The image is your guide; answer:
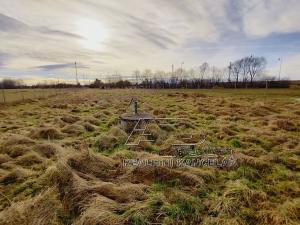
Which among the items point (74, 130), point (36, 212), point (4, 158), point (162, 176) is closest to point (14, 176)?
point (4, 158)

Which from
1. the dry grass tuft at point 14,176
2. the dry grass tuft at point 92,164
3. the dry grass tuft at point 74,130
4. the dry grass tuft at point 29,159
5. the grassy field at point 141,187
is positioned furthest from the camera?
the dry grass tuft at point 74,130

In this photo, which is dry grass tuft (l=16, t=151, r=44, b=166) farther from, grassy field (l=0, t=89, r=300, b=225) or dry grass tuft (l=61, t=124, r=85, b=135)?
dry grass tuft (l=61, t=124, r=85, b=135)

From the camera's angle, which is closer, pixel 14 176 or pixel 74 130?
pixel 14 176

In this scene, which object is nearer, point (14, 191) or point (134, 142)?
point (14, 191)

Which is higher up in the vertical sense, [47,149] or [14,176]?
[47,149]

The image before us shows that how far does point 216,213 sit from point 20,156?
14.2 ft

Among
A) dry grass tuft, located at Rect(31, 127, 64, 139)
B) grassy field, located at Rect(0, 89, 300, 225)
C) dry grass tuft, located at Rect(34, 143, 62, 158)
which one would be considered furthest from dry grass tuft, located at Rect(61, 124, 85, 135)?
dry grass tuft, located at Rect(34, 143, 62, 158)

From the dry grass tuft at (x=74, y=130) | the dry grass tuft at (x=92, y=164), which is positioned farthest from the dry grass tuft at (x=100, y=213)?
the dry grass tuft at (x=74, y=130)

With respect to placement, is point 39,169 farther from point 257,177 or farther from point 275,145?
point 275,145

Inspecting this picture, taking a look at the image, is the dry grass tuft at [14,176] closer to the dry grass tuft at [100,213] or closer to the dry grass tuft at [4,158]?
the dry grass tuft at [4,158]

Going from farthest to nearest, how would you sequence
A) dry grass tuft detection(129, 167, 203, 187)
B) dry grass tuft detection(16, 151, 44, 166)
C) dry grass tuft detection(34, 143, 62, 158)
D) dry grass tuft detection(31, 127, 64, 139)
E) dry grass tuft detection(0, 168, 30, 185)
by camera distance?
1. dry grass tuft detection(31, 127, 64, 139)
2. dry grass tuft detection(34, 143, 62, 158)
3. dry grass tuft detection(16, 151, 44, 166)
4. dry grass tuft detection(0, 168, 30, 185)
5. dry grass tuft detection(129, 167, 203, 187)

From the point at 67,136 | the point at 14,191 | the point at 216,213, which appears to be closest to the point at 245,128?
the point at 216,213

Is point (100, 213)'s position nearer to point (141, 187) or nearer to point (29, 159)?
point (141, 187)

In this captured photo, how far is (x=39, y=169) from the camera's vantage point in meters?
4.51
